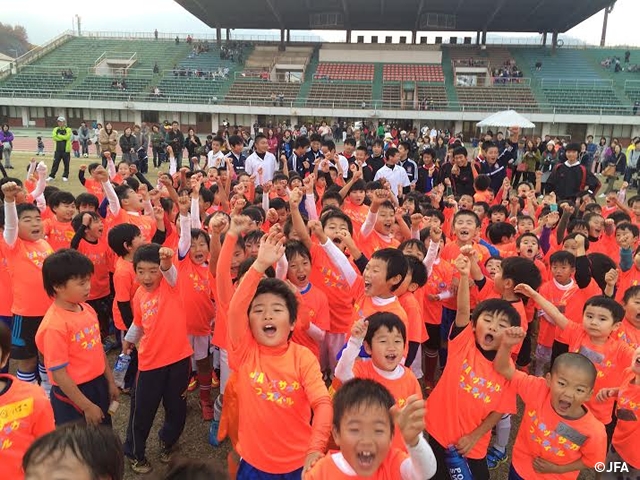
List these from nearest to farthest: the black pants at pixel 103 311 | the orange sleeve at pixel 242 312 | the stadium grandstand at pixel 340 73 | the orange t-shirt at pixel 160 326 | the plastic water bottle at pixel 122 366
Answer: the orange sleeve at pixel 242 312 < the orange t-shirt at pixel 160 326 < the plastic water bottle at pixel 122 366 < the black pants at pixel 103 311 < the stadium grandstand at pixel 340 73

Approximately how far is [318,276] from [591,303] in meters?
2.02

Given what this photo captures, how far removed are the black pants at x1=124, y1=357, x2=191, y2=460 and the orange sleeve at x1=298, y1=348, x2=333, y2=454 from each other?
126 cm

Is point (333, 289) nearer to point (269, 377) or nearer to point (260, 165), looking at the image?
point (269, 377)

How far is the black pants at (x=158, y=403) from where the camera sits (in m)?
3.07

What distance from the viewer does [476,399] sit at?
8.66 ft

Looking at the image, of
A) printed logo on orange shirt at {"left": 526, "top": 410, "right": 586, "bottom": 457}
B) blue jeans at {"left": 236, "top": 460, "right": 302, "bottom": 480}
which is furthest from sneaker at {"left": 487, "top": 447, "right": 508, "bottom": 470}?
blue jeans at {"left": 236, "top": 460, "right": 302, "bottom": 480}

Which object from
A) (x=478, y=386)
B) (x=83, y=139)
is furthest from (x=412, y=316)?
(x=83, y=139)

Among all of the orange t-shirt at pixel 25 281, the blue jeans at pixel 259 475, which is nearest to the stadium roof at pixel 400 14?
the orange t-shirt at pixel 25 281

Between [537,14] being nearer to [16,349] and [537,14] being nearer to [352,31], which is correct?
[352,31]

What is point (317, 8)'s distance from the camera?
35281mm

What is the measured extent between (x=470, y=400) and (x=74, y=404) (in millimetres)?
2365

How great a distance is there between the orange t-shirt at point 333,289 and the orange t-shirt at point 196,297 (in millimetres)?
884

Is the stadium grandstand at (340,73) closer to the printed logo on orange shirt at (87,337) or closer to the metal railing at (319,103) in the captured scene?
the metal railing at (319,103)

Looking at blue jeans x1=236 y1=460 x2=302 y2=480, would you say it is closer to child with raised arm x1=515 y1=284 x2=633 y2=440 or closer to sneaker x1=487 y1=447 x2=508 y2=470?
sneaker x1=487 y1=447 x2=508 y2=470
